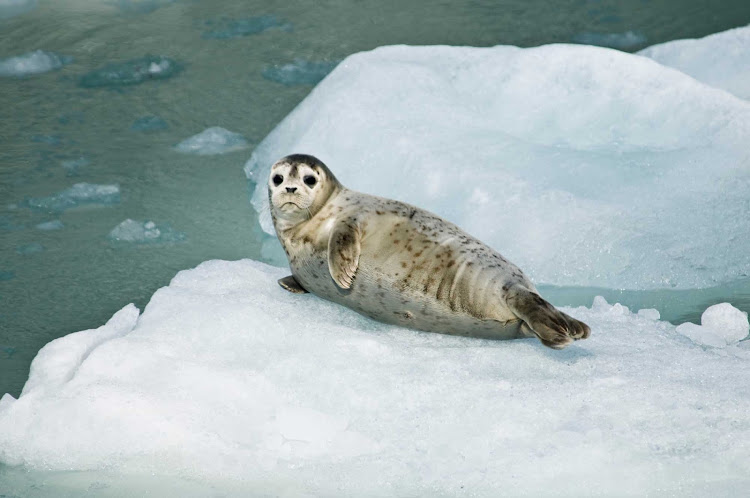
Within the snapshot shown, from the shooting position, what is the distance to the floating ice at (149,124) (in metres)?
5.89

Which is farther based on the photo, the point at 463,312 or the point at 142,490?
the point at 463,312

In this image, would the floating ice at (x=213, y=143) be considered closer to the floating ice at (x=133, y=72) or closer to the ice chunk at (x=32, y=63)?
the floating ice at (x=133, y=72)

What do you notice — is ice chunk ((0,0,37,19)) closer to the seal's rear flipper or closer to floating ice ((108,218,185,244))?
floating ice ((108,218,185,244))

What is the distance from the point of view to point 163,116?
238 inches

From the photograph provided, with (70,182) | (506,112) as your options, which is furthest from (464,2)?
(70,182)

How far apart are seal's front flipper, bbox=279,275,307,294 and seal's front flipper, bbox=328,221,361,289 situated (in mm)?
287

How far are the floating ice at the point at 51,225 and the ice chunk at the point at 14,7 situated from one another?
364 centimetres

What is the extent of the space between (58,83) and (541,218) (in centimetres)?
370

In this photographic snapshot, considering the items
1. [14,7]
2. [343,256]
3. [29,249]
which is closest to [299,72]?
[29,249]

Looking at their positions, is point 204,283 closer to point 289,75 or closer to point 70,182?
point 70,182

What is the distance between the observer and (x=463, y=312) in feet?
10.3

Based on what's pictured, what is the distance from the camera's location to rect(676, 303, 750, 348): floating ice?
11.2ft

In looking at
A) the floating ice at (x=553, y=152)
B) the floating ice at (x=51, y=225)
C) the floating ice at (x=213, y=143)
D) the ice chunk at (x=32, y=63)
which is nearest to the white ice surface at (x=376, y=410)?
the floating ice at (x=553, y=152)

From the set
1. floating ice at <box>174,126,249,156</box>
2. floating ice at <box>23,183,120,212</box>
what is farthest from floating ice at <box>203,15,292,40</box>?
floating ice at <box>23,183,120,212</box>
